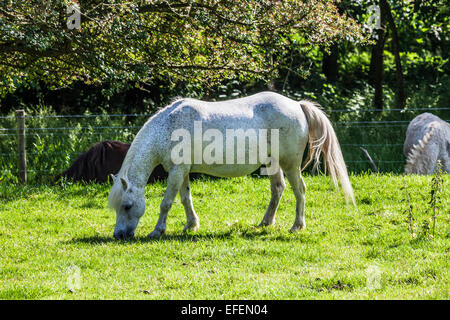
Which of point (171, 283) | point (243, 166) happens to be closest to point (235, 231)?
point (243, 166)

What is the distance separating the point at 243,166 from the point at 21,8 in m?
3.31

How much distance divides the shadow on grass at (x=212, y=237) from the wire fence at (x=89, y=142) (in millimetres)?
4297

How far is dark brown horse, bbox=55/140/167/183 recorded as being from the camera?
34.7 ft

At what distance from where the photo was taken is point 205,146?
7250 mm

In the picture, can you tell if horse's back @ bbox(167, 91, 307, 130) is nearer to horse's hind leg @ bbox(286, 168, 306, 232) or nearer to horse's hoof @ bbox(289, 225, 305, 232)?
horse's hind leg @ bbox(286, 168, 306, 232)

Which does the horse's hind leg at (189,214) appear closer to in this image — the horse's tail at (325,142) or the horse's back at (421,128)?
the horse's tail at (325,142)

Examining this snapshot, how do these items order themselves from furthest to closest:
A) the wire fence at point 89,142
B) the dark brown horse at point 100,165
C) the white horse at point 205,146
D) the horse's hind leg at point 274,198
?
the wire fence at point 89,142, the dark brown horse at point 100,165, the horse's hind leg at point 274,198, the white horse at point 205,146

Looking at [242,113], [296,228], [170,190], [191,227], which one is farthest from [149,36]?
[296,228]

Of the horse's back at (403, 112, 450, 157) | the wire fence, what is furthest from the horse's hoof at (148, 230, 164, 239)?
the horse's back at (403, 112, 450, 157)

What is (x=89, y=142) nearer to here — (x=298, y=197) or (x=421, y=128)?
(x=298, y=197)

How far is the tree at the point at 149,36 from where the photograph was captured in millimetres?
7137

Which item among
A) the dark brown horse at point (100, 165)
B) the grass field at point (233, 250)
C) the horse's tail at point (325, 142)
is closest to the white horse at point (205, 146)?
the horse's tail at point (325, 142)

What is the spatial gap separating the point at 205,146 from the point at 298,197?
1366 mm

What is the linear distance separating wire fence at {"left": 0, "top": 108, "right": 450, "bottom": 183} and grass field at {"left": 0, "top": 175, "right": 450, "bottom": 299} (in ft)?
5.84
